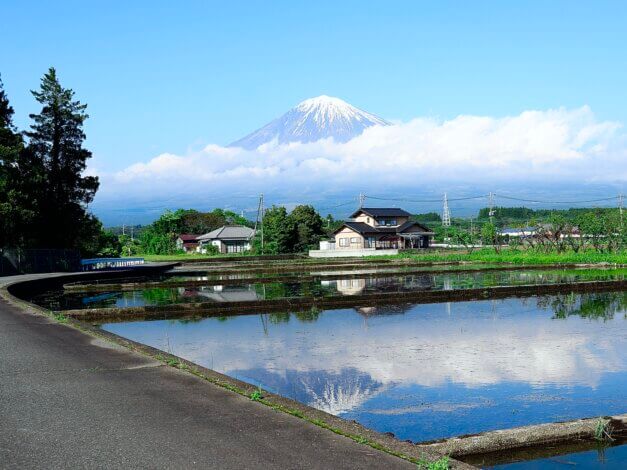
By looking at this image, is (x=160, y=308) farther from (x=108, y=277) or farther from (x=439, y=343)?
(x=108, y=277)

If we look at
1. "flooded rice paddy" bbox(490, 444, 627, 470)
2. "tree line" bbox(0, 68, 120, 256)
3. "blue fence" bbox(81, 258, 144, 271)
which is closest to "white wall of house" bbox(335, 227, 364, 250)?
"blue fence" bbox(81, 258, 144, 271)

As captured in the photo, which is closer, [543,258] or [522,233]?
[543,258]

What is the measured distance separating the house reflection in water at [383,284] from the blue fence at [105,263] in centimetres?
1523

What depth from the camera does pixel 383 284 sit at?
2306cm

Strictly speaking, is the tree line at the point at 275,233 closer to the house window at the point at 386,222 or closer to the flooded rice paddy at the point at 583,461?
the house window at the point at 386,222

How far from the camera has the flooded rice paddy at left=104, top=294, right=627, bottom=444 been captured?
629 cm

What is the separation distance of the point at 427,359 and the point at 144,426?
16.9 ft

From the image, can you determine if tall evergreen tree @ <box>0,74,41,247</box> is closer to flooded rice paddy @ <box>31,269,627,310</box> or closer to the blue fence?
flooded rice paddy @ <box>31,269,627,310</box>

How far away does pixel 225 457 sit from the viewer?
388 cm

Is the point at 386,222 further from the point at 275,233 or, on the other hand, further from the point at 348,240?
the point at 275,233

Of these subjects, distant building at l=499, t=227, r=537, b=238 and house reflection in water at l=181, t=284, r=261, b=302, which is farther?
distant building at l=499, t=227, r=537, b=238

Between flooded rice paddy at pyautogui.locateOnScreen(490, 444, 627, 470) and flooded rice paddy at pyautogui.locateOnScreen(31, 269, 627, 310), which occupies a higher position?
flooded rice paddy at pyautogui.locateOnScreen(31, 269, 627, 310)

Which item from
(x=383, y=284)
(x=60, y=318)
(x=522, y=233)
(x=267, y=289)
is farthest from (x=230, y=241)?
(x=60, y=318)

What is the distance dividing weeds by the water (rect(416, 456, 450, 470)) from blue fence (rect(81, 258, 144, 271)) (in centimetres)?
3147
